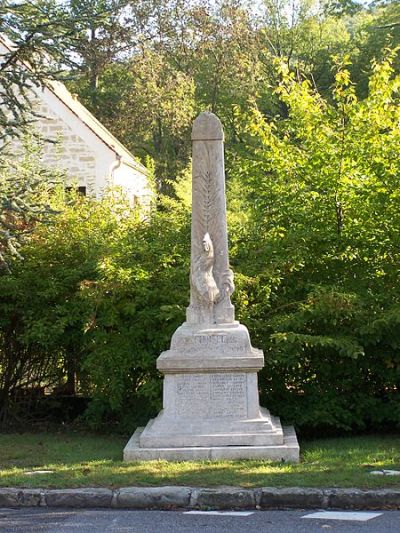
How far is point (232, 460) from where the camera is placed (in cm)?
884

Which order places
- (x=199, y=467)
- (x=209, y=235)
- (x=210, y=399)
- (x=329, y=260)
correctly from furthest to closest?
(x=329, y=260) → (x=209, y=235) → (x=210, y=399) → (x=199, y=467)

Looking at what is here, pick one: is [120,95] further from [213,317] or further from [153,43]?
[213,317]

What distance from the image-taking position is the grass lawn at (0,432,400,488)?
755 cm

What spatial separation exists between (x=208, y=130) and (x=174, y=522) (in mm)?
4962

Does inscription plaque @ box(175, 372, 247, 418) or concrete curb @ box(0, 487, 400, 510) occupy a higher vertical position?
inscription plaque @ box(175, 372, 247, 418)

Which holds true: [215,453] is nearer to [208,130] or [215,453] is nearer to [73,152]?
[208,130]

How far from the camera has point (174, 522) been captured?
662 centimetres

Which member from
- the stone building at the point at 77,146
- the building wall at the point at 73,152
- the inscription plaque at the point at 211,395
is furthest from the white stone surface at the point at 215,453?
the building wall at the point at 73,152

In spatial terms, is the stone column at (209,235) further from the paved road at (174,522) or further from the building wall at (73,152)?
the building wall at (73,152)

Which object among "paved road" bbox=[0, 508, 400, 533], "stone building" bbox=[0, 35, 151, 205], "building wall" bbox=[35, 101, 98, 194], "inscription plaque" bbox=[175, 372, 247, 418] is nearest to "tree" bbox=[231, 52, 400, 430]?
"inscription plaque" bbox=[175, 372, 247, 418]

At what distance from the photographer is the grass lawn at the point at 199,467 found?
7.55m

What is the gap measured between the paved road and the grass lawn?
55cm

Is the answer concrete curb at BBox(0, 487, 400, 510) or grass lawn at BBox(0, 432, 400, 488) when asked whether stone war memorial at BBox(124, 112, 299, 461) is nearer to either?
grass lawn at BBox(0, 432, 400, 488)

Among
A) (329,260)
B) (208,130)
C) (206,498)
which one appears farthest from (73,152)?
(206,498)
